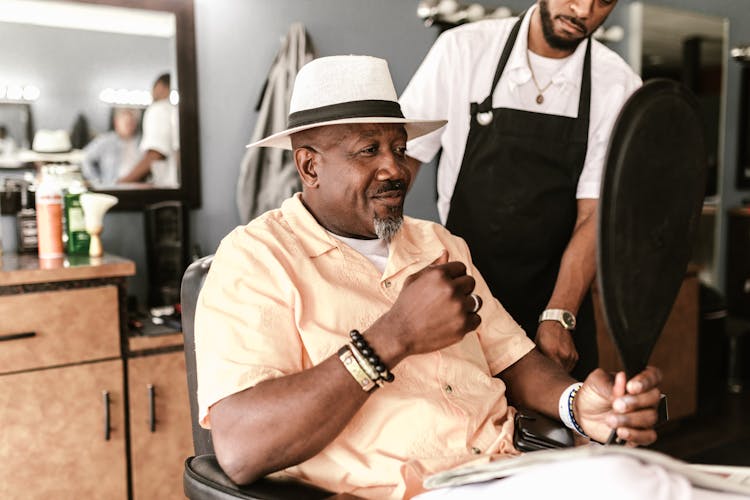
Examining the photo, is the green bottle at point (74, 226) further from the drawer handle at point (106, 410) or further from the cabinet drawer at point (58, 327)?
the drawer handle at point (106, 410)

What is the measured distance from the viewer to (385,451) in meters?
1.33

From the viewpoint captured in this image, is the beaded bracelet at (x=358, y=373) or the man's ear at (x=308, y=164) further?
the man's ear at (x=308, y=164)

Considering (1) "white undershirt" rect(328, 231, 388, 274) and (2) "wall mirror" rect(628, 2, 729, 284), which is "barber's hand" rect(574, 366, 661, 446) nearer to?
(1) "white undershirt" rect(328, 231, 388, 274)

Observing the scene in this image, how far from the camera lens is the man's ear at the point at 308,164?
1551mm

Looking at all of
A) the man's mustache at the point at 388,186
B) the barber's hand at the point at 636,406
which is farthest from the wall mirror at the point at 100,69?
the barber's hand at the point at 636,406

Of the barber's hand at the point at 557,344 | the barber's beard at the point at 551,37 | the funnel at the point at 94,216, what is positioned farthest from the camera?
the funnel at the point at 94,216

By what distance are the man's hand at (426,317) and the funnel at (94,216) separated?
66.7 inches

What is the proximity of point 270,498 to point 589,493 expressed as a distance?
510 mm

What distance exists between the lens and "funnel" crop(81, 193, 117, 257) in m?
2.59

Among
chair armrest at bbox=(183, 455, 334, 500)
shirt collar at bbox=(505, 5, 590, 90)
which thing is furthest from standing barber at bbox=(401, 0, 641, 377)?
chair armrest at bbox=(183, 455, 334, 500)

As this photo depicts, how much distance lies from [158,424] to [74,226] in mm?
783

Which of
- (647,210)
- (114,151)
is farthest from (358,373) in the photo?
(114,151)

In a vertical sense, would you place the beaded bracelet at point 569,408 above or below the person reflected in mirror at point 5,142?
below

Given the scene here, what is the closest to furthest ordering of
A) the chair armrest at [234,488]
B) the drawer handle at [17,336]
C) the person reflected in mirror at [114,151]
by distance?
the chair armrest at [234,488] → the drawer handle at [17,336] → the person reflected in mirror at [114,151]
